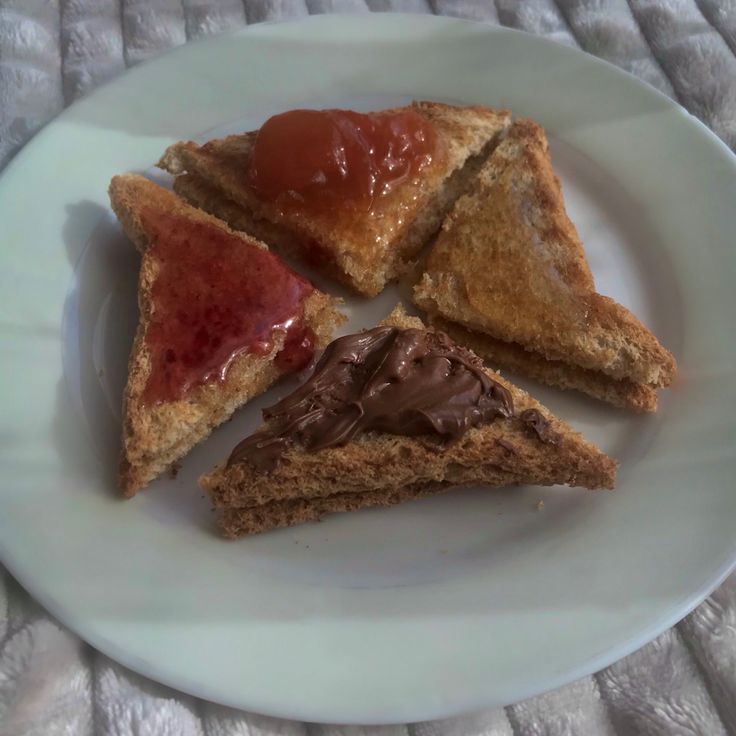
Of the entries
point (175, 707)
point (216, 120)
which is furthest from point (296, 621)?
point (216, 120)

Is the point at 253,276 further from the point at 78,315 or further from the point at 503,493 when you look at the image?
the point at 503,493

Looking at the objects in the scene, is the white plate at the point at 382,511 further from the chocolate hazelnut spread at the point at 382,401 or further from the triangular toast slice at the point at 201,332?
the chocolate hazelnut spread at the point at 382,401

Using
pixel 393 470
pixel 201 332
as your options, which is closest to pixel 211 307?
pixel 201 332

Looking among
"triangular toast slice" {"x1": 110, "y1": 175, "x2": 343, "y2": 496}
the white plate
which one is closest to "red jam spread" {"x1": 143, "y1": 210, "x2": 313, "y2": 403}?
"triangular toast slice" {"x1": 110, "y1": 175, "x2": 343, "y2": 496}

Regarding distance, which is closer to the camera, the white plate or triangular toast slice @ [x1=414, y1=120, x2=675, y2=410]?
the white plate

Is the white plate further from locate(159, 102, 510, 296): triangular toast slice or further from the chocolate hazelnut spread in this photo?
the chocolate hazelnut spread

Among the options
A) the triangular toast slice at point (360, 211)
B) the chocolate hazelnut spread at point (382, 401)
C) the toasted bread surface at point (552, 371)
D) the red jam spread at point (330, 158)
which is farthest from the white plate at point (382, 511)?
the red jam spread at point (330, 158)

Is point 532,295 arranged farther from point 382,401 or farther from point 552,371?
point 382,401
